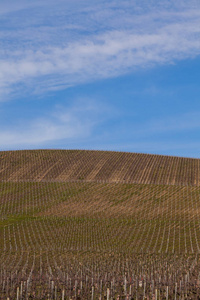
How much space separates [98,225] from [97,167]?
120ft

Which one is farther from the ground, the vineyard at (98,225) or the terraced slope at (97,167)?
the terraced slope at (97,167)

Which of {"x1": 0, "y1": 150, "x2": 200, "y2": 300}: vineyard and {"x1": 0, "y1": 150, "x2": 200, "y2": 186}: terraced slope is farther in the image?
{"x1": 0, "y1": 150, "x2": 200, "y2": 186}: terraced slope

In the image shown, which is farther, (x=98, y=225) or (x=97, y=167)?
(x=97, y=167)

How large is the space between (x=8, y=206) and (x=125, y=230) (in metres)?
22.5

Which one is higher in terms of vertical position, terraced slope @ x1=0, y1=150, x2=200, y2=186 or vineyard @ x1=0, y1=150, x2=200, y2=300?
terraced slope @ x1=0, y1=150, x2=200, y2=186

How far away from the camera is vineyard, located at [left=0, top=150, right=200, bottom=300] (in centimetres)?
2414

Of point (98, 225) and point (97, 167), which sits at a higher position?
point (97, 167)

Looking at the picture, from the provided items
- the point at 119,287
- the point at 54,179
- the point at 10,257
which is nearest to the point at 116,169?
the point at 54,179

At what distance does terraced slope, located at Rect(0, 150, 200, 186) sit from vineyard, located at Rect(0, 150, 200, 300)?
189 millimetres

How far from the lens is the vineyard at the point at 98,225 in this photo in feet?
79.2

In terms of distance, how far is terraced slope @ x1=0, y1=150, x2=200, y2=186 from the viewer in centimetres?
7888

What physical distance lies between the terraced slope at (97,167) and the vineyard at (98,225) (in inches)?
7.5

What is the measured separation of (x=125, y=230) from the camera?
156 feet

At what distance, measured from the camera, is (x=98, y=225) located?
5038cm
